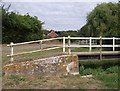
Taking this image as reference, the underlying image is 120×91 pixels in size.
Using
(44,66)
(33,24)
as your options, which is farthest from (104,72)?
(33,24)

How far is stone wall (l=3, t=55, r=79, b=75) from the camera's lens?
12664 mm

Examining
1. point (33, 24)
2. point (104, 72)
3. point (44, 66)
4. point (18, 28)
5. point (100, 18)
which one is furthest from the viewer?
point (100, 18)

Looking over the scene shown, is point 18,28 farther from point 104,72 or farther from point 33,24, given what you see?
point 104,72

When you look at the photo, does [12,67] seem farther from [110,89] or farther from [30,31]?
[30,31]

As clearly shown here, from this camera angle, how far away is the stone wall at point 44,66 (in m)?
12.7

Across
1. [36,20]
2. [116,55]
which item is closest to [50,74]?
[116,55]

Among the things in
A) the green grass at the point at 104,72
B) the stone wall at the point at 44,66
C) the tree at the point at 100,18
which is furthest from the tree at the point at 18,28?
the stone wall at the point at 44,66

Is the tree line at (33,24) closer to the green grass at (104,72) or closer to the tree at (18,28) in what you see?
the tree at (18,28)

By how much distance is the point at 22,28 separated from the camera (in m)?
50.1

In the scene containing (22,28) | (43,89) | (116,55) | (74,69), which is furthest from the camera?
(22,28)

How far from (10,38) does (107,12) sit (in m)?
21.0

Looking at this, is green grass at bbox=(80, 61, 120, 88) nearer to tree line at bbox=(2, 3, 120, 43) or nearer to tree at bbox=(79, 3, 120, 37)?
tree line at bbox=(2, 3, 120, 43)

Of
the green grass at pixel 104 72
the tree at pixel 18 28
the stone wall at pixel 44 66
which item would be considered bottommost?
the green grass at pixel 104 72

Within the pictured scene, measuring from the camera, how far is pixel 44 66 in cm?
1295
